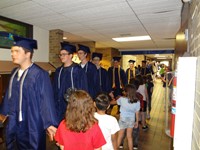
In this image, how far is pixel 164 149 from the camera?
125 inches

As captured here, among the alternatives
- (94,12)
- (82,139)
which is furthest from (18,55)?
(94,12)

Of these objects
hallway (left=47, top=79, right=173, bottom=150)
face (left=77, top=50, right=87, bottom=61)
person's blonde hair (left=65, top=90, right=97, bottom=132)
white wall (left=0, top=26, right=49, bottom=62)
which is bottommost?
hallway (left=47, top=79, right=173, bottom=150)

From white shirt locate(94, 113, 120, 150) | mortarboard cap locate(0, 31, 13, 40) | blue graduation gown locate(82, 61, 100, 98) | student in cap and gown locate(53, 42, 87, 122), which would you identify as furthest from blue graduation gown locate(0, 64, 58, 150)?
mortarboard cap locate(0, 31, 13, 40)

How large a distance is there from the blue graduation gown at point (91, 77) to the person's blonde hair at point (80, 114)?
2082 millimetres

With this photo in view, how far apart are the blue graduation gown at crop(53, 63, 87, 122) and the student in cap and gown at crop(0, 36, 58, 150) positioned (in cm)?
64

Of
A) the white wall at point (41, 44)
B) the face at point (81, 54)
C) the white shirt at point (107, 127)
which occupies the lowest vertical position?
the white shirt at point (107, 127)

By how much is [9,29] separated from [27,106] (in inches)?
97.2

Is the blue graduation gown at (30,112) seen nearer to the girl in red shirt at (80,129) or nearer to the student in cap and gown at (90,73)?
the girl in red shirt at (80,129)

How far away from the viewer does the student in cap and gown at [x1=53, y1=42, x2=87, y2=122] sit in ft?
8.71

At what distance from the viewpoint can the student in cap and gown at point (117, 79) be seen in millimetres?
4945

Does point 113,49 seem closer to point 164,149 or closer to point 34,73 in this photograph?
point 164,149

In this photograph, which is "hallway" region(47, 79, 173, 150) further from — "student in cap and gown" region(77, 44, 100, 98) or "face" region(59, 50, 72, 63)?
"face" region(59, 50, 72, 63)

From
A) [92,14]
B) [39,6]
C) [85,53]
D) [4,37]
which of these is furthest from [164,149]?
[4,37]

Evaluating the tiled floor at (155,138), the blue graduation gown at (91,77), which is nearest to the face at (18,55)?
the blue graduation gown at (91,77)
